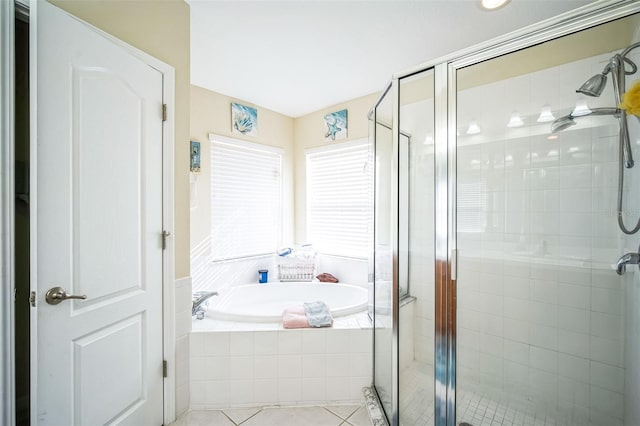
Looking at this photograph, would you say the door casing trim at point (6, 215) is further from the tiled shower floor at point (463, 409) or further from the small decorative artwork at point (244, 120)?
the small decorative artwork at point (244, 120)

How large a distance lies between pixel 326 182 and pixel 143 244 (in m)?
2.16

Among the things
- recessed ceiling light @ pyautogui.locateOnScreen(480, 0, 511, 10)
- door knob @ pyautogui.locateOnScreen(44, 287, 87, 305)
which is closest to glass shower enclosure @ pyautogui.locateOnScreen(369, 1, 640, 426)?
recessed ceiling light @ pyautogui.locateOnScreen(480, 0, 511, 10)

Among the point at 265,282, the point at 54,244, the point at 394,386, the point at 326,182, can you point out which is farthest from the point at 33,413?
the point at 326,182

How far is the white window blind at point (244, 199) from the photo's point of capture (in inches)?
111

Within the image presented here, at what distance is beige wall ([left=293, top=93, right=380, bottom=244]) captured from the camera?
9.48ft

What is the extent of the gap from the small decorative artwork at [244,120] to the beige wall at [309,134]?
0.60 metres

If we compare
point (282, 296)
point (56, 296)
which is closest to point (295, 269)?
point (282, 296)

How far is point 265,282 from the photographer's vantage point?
9.93 ft

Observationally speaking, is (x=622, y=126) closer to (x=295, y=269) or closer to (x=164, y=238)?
(x=164, y=238)

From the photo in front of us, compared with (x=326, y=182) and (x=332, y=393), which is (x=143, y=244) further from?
(x=326, y=182)

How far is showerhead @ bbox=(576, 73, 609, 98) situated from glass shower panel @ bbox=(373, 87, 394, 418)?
965 millimetres

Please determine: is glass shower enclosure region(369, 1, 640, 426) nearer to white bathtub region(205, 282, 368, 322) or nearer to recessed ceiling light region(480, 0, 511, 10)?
recessed ceiling light region(480, 0, 511, 10)

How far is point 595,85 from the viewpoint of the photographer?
1369 millimetres

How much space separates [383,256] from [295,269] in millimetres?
1418
